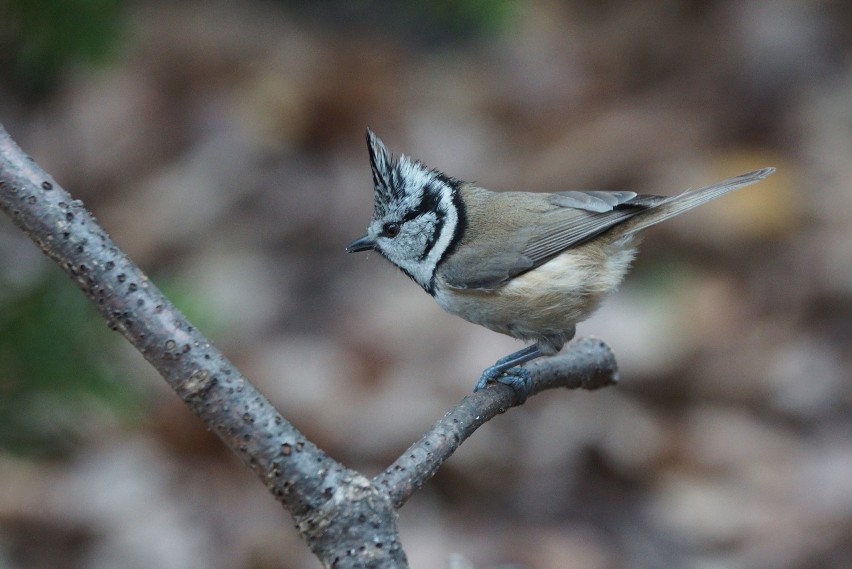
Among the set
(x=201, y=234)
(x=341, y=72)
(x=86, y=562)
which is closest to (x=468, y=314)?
(x=86, y=562)

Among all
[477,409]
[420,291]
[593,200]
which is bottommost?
[477,409]

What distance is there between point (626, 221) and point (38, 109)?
4.74 metres

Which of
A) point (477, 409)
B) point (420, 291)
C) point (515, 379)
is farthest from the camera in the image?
point (420, 291)

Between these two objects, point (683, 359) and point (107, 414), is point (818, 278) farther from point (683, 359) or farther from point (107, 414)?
point (107, 414)

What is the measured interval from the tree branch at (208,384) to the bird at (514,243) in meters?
1.21

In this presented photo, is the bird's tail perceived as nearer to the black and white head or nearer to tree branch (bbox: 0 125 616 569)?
the black and white head

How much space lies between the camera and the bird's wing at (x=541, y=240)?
9.88ft

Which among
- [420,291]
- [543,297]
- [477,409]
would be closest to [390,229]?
[543,297]

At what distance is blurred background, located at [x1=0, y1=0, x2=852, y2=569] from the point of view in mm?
3924

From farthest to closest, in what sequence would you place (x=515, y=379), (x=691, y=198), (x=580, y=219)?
1. (x=580, y=219)
2. (x=691, y=198)
3. (x=515, y=379)

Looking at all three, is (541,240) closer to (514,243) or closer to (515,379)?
(514,243)

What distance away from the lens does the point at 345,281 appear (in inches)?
224

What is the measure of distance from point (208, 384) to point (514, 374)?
1.15 metres

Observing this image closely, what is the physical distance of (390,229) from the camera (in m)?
3.18
